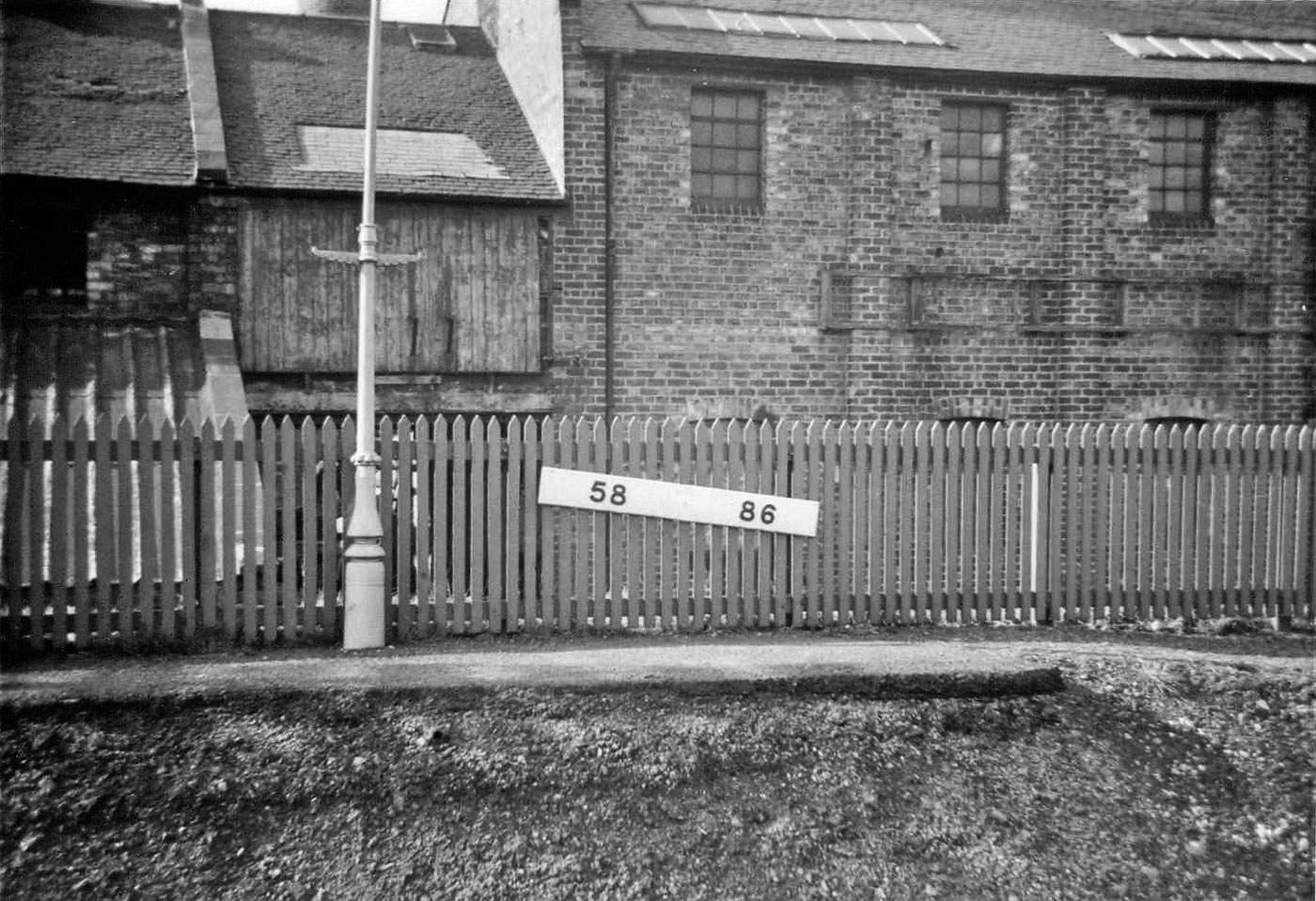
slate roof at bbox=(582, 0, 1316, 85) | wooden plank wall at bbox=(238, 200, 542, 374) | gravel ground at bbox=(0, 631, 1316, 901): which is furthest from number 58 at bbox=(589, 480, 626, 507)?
slate roof at bbox=(582, 0, 1316, 85)

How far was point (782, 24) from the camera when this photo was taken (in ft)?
41.3

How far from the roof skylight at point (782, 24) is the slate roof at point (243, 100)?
2171mm

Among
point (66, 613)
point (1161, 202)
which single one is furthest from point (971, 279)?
point (66, 613)

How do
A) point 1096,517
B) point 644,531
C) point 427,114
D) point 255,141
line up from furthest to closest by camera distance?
point 427,114
point 255,141
point 1096,517
point 644,531

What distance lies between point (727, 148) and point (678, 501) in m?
5.87

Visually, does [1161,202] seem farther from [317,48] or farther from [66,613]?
[66,613]

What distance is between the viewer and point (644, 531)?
7.65 meters

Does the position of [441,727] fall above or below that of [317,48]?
below

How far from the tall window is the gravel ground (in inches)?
330

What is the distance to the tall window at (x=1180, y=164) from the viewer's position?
1249 centimetres

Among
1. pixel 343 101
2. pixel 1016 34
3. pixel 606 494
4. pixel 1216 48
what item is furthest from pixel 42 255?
pixel 1216 48

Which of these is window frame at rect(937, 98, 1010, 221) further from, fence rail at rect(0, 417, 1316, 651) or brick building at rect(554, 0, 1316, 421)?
fence rail at rect(0, 417, 1316, 651)

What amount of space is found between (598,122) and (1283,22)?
34.6 ft

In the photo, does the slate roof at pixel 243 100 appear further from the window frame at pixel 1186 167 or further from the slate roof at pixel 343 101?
the window frame at pixel 1186 167
